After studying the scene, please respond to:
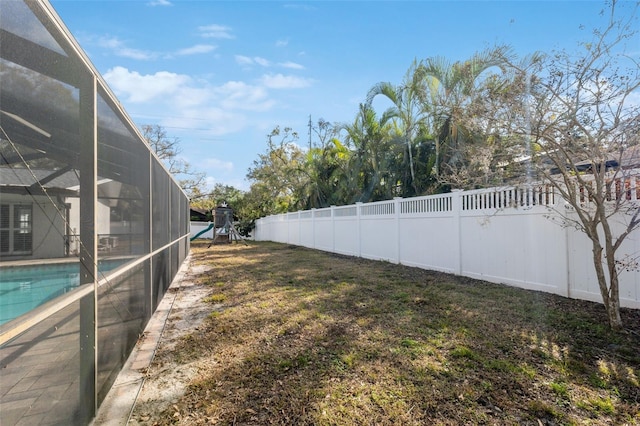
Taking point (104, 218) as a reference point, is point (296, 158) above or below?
above

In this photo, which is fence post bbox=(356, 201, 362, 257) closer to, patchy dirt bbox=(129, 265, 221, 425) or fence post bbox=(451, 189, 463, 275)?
fence post bbox=(451, 189, 463, 275)

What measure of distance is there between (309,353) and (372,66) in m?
9.25

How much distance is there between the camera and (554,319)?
3.78 meters

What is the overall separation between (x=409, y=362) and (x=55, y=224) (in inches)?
102

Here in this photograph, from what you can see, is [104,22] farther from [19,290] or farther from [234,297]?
[19,290]

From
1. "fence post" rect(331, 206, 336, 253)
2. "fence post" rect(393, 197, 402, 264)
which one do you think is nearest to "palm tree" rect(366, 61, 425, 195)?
"fence post" rect(393, 197, 402, 264)

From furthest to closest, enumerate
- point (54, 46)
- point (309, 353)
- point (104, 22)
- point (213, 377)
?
point (104, 22), point (309, 353), point (213, 377), point (54, 46)

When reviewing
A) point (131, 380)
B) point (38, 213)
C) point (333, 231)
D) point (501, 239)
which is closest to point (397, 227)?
point (501, 239)

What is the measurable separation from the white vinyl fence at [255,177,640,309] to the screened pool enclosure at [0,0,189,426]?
4.70 metres

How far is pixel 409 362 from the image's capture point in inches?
112

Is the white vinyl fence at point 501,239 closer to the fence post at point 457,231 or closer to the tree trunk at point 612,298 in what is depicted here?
the fence post at point 457,231

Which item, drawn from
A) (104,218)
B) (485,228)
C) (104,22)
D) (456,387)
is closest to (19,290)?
(104,218)

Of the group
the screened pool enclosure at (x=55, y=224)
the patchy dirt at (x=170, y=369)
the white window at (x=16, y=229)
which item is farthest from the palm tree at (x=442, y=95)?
the white window at (x=16, y=229)

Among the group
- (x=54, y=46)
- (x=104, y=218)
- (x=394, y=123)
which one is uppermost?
(x=394, y=123)
